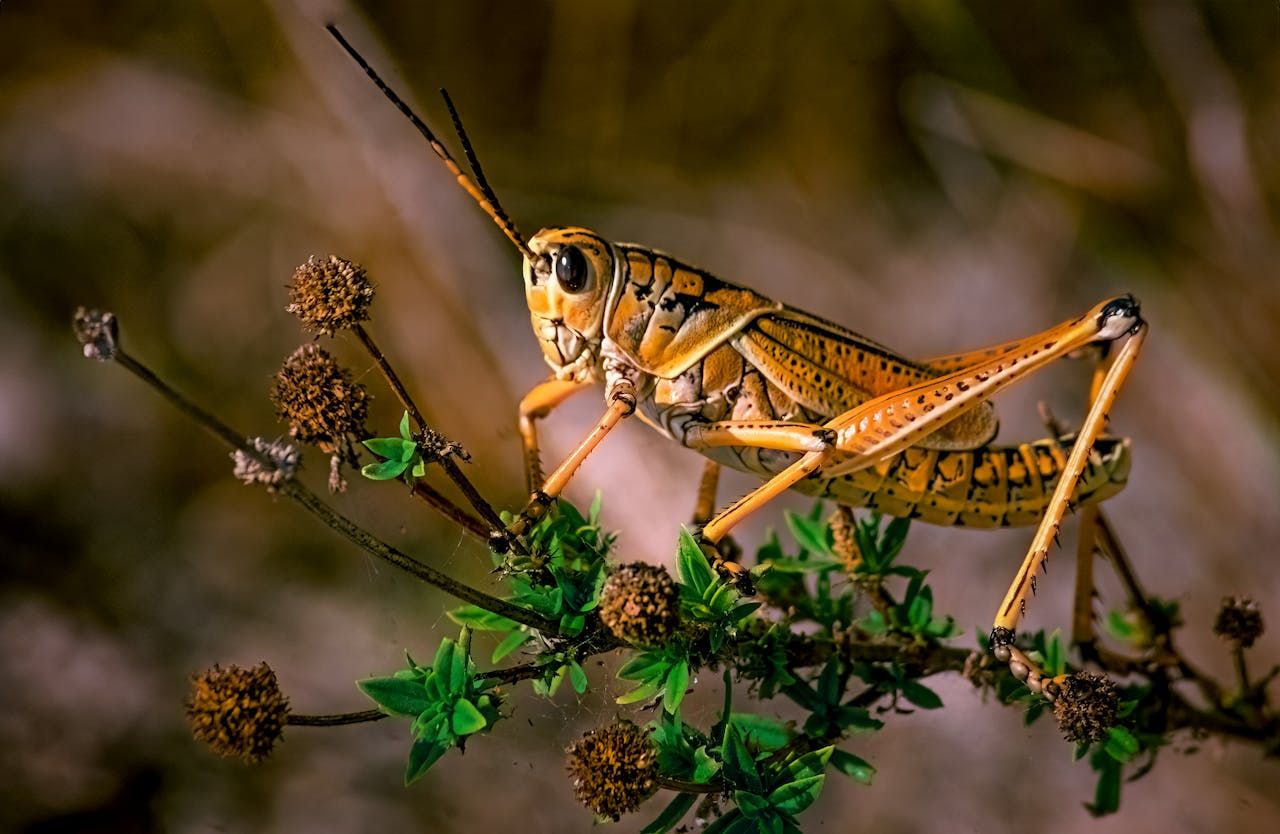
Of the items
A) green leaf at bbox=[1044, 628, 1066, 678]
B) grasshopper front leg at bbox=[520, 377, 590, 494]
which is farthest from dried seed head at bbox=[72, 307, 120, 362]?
green leaf at bbox=[1044, 628, 1066, 678]

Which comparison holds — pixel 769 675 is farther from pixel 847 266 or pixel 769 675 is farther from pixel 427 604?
pixel 847 266

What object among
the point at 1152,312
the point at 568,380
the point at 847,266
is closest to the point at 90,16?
the point at 568,380

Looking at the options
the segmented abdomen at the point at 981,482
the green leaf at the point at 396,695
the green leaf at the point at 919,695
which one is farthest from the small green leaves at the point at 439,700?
the segmented abdomen at the point at 981,482

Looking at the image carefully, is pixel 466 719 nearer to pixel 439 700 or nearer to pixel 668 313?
pixel 439 700

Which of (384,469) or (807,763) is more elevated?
(384,469)

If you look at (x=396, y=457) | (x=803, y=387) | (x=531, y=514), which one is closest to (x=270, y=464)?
(x=396, y=457)

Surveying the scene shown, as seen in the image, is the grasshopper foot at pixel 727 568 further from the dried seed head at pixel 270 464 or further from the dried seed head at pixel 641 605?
the dried seed head at pixel 270 464
